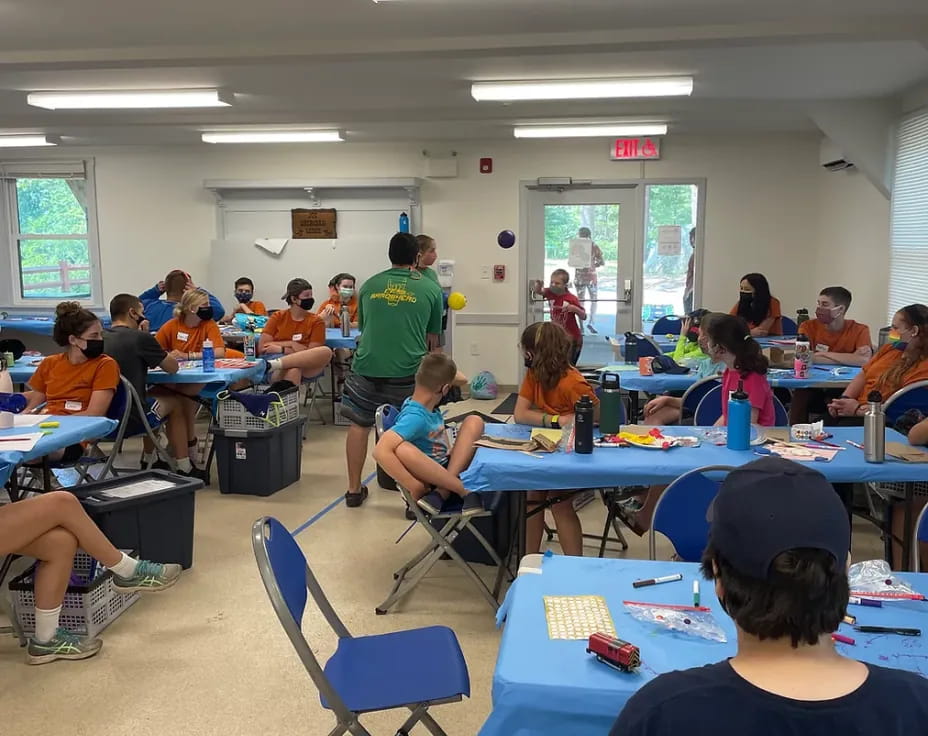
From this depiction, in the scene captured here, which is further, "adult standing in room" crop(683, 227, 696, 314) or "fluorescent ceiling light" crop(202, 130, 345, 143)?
"adult standing in room" crop(683, 227, 696, 314)

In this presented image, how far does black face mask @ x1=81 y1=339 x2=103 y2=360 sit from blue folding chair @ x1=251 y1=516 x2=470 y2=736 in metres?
2.69

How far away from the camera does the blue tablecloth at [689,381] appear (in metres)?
5.11

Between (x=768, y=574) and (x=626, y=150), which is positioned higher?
(x=626, y=150)

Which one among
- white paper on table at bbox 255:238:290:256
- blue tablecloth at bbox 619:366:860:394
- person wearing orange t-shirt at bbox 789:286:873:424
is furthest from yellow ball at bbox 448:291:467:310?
person wearing orange t-shirt at bbox 789:286:873:424

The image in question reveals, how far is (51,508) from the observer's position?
3117 millimetres

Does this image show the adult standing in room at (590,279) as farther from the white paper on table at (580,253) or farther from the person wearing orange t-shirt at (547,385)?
the person wearing orange t-shirt at (547,385)

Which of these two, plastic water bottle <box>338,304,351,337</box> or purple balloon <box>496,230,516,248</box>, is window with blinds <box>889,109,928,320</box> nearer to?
purple balloon <box>496,230,516,248</box>

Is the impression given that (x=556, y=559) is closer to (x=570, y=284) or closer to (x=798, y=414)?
(x=798, y=414)

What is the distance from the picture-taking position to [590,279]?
910 cm

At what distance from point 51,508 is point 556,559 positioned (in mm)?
2032

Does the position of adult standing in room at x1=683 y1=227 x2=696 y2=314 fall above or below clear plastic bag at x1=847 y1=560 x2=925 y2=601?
above

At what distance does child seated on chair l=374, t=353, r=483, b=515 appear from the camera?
340 cm

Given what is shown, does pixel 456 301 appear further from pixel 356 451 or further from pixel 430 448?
pixel 430 448

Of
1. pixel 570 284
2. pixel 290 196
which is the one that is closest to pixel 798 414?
pixel 570 284
